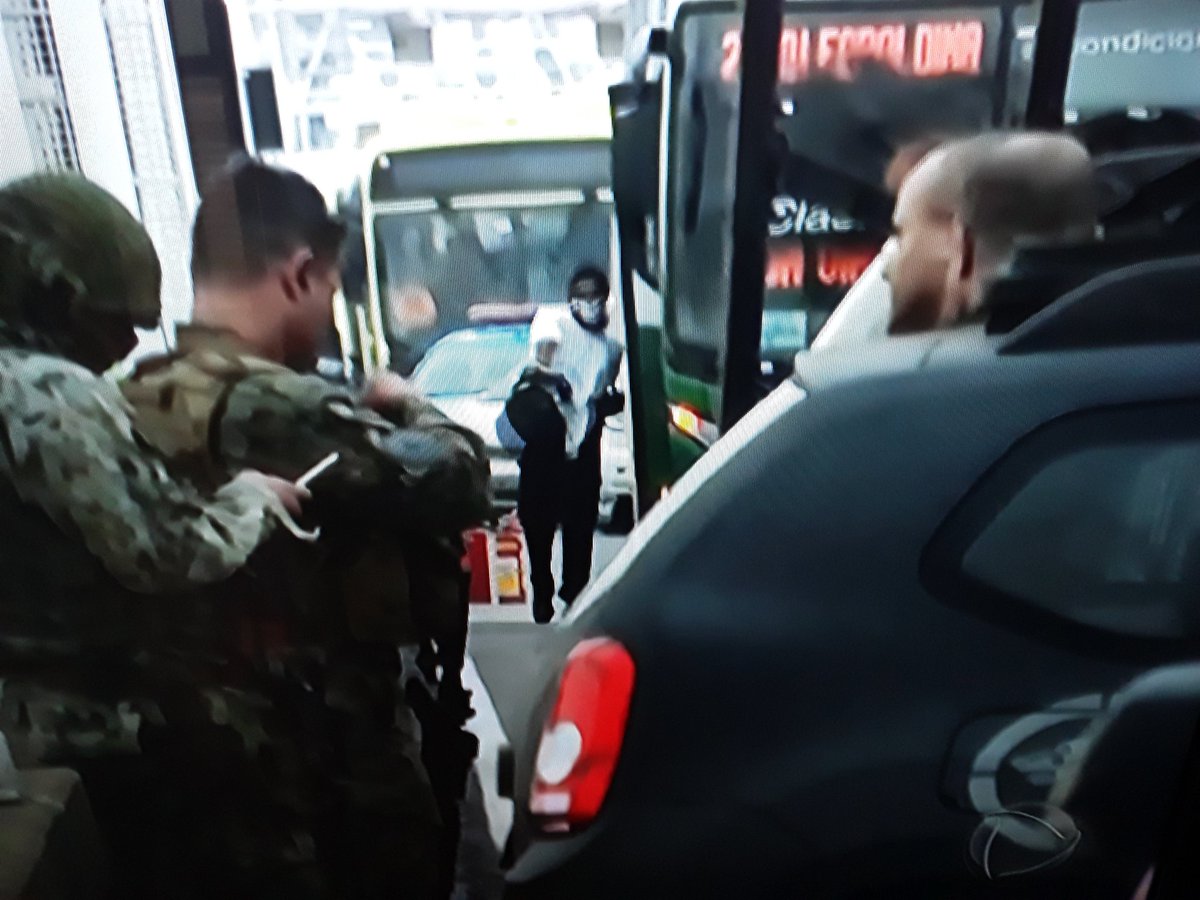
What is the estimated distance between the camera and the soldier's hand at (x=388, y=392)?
89cm

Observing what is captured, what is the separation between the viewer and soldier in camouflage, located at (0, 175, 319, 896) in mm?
840

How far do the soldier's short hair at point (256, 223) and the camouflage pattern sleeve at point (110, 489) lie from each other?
0.17m

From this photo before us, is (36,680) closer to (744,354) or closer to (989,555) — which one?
(744,354)

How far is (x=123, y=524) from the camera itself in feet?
2.84

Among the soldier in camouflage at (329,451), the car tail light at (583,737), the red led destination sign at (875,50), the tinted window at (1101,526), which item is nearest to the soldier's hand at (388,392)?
the soldier in camouflage at (329,451)

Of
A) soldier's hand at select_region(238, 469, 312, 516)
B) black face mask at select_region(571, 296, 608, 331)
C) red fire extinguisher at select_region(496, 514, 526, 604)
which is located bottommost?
red fire extinguisher at select_region(496, 514, 526, 604)

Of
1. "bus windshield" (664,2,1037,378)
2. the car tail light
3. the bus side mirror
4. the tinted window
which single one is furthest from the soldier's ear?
the tinted window

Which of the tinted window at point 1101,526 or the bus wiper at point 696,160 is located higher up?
the bus wiper at point 696,160

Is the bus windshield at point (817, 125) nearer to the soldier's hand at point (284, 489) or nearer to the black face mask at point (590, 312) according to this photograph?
the black face mask at point (590, 312)

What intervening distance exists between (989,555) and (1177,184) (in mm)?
426

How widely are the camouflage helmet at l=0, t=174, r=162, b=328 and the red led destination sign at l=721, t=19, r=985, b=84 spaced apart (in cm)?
62

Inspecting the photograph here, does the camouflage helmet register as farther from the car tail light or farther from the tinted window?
the tinted window

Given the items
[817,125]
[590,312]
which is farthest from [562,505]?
[817,125]

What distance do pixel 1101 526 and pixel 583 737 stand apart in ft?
1.93
